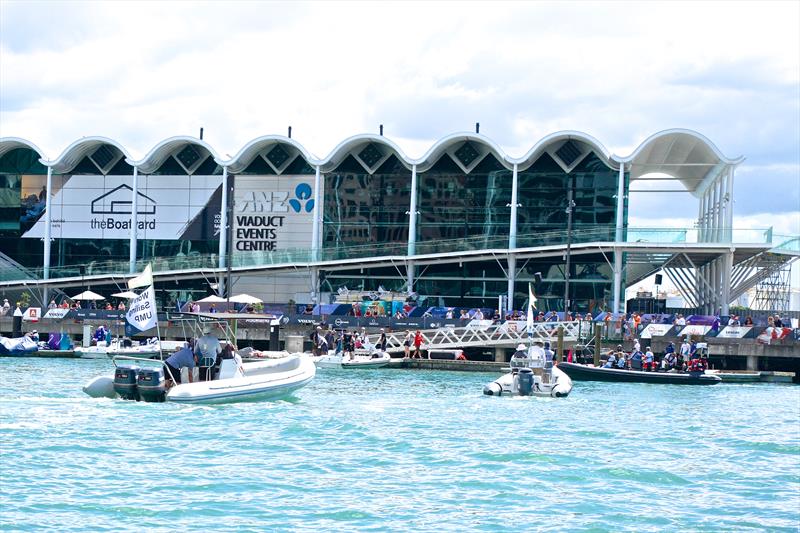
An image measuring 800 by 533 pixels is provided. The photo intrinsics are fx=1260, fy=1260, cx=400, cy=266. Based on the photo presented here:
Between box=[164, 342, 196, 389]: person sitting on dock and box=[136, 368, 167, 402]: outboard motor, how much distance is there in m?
0.53

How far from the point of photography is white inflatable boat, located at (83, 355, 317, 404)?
96.7ft

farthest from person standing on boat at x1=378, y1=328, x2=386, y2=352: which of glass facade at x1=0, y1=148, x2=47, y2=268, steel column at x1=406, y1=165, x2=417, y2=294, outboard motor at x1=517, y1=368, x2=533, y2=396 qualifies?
glass facade at x1=0, y1=148, x2=47, y2=268

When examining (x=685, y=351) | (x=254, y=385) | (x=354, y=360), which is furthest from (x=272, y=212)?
(x=254, y=385)

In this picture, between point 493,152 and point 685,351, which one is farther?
point 493,152

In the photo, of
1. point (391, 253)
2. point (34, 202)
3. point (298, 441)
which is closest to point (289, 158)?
point (391, 253)

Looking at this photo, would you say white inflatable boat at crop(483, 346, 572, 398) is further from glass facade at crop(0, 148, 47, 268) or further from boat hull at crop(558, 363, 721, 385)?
glass facade at crop(0, 148, 47, 268)

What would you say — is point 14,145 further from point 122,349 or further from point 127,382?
point 127,382

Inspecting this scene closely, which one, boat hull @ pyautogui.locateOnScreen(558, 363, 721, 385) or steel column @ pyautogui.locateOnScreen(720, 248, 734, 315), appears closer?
boat hull @ pyautogui.locateOnScreen(558, 363, 721, 385)

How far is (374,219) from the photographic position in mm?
67875

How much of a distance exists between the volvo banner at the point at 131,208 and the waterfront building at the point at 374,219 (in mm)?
80

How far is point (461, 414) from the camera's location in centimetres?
3150

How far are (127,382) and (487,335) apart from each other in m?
24.6

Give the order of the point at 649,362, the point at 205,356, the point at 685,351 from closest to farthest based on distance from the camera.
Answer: the point at 205,356
the point at 649,362
the point at 685,351

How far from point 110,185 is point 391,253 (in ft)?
57.2
